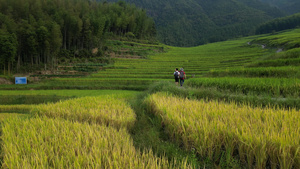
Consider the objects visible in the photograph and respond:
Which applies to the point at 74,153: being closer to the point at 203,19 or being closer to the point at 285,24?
the point at 285,24

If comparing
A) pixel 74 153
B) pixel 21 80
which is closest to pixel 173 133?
pixel 74 153

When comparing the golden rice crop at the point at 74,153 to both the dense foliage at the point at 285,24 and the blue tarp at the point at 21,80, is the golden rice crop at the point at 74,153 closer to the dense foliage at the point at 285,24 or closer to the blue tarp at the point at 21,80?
the blue tarp at the point at 21,80

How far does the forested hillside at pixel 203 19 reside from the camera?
11794 cm

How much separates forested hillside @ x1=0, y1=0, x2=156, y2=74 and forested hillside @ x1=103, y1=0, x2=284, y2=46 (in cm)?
7193

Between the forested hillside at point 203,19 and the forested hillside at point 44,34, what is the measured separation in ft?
236

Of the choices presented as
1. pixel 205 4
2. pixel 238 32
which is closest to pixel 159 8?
pixel 205 4

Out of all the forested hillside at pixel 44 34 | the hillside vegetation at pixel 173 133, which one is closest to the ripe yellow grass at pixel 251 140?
the hillside vegetation at pixel 173 133

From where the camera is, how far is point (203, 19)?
156m

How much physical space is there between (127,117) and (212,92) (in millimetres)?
4204

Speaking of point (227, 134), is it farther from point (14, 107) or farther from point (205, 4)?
point (205, 4)

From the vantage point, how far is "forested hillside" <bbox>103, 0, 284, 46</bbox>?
118 meters

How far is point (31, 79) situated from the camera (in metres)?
22.5

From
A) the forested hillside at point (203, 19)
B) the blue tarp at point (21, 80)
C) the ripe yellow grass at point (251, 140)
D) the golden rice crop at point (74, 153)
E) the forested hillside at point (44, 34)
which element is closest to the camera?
the golden rice crop at point (74, 153)

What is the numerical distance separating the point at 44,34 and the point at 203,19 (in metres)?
162
